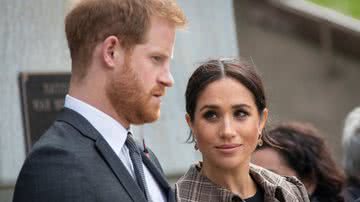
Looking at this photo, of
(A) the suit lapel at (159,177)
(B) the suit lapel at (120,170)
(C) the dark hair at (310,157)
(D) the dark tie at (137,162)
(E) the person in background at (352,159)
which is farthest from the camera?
(E) the person in background at (352,159)

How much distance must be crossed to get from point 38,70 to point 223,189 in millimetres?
1886

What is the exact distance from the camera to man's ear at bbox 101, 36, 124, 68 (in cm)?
308

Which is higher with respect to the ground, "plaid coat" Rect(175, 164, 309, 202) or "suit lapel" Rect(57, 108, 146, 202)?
"suit lapel" Rect(57, 108, 146, 202)

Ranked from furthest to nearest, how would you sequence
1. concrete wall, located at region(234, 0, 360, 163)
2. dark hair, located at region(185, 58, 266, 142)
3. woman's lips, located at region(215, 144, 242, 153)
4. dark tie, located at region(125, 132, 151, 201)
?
concrete wall, located at region(234, 0, 360, 163), dark hair, located at region(185, 58, 266, 142), woman's lips, located at region(215, 144, 242, 153), dark tie, located at region(125, 132, 151, 201)

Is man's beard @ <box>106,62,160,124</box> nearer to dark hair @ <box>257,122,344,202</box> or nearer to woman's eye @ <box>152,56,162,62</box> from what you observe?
woman's eye @ <box>152,56,162,62</box>

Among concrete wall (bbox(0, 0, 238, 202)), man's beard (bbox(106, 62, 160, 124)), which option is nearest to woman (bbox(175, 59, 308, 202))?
man's beard (bbox(106, 62, 160, 124))

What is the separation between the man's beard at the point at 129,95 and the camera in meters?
3.07

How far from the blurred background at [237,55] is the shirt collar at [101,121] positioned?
683 mm

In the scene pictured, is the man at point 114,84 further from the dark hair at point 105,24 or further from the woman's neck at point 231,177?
the woman's neck at point 231,177

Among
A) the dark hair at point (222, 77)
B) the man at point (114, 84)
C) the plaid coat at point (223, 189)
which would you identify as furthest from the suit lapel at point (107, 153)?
the dark hair at point (222, 77)

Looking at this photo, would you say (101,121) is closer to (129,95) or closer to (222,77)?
(129,95)

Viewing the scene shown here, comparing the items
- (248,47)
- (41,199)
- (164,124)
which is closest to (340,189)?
(164,124)

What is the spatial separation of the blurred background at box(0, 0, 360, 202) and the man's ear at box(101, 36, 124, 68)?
59cm

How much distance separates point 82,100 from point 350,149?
246 centimetres
